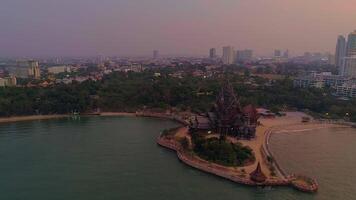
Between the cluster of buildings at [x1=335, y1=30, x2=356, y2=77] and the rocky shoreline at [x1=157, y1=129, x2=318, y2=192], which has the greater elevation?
the cluster of buildings at [x1=335, y1=30, x2=356, y2=77]

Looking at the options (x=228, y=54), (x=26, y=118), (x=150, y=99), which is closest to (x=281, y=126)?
(x=150, y=99)

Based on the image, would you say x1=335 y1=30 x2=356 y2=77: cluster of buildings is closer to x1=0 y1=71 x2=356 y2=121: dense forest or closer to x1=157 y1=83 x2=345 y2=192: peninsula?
x1=0 y1=71 x2=356 y2=121: dense forest

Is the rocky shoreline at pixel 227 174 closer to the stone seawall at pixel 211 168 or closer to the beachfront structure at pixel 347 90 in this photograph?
the stone seawall at pixel 211 168

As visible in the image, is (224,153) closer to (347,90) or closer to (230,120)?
(230,120)

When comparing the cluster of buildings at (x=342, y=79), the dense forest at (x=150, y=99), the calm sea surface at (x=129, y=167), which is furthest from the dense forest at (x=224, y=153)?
the cluster of buildings at (x=342, y=79)

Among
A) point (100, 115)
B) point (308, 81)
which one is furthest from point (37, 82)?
point (308, 81)

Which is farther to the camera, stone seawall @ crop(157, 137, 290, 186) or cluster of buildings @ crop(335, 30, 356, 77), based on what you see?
cluster of buildings @ crop(335, 30, 356, 77)

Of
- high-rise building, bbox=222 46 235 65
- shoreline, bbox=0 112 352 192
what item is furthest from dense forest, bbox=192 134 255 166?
high-rise building, bbox=222 46 235 65

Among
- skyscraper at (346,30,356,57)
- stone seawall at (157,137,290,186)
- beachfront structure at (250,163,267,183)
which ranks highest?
skyscraper at (346,30,356,57)
